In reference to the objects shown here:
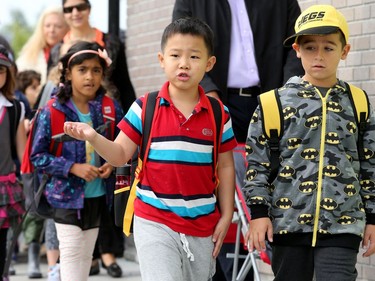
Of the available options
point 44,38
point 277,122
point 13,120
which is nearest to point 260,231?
point 277,122

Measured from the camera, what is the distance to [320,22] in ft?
14.8

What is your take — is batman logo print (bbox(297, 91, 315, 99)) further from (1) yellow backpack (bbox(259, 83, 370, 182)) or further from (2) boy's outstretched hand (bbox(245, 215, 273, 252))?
(2) boy's outstretched hand (bbox(245, 215, 273, 252))

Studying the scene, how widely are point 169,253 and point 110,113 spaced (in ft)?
6.69

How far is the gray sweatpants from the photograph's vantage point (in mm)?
4391

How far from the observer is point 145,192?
4.55 metres

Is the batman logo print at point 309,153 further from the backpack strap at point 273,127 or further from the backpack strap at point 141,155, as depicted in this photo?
the backpack strap at point 141,155

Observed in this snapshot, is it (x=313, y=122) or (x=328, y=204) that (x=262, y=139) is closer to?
(x=313, y=122)

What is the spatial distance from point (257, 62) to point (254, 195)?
135cm

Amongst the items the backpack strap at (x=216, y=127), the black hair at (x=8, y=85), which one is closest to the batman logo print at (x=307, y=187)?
the backpack strap at (x=216, y=127)

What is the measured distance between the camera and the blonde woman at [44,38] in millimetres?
9539

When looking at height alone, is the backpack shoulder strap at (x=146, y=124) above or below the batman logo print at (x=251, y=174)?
above

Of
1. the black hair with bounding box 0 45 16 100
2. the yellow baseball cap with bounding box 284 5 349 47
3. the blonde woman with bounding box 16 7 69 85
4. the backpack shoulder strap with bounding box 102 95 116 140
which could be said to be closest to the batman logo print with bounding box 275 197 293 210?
the yellow baseball cap with bounding box 284 5 349 47

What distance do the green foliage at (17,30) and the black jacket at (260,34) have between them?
58911mm

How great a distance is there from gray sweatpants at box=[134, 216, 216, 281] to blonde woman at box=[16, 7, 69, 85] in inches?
205
